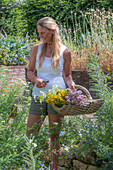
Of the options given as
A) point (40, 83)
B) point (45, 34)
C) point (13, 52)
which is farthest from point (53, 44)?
point (13, 52)

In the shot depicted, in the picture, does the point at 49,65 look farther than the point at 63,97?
Yes

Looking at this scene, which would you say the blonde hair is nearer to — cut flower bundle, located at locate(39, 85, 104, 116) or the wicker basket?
cut flower bundle, located at locate(39, 85, 104, 116)

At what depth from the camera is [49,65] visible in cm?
263

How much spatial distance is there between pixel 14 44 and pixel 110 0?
13.1 feet

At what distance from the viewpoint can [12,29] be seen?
36.4ft

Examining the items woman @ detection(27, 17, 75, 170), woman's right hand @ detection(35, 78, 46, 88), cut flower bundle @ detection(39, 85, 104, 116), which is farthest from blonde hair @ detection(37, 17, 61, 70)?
cut flower bundle @ detection(39, 85, 104, 116)

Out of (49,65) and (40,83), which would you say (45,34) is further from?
(40,83)

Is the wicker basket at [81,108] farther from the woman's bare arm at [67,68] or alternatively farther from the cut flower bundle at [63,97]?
the woman's bare arm at [67,68]

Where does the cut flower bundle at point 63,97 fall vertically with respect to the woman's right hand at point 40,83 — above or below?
below

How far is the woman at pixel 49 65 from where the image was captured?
2.58 metres

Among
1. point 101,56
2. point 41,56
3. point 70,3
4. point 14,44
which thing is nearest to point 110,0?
point 70,3

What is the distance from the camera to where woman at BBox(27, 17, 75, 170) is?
2.58 meters

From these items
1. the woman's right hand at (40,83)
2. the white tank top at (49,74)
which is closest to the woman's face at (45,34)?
the white tank top at (49,74)

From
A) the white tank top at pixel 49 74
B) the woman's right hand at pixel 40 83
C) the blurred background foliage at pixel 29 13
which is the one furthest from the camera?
the blurred background foliage at pixel 29 13
